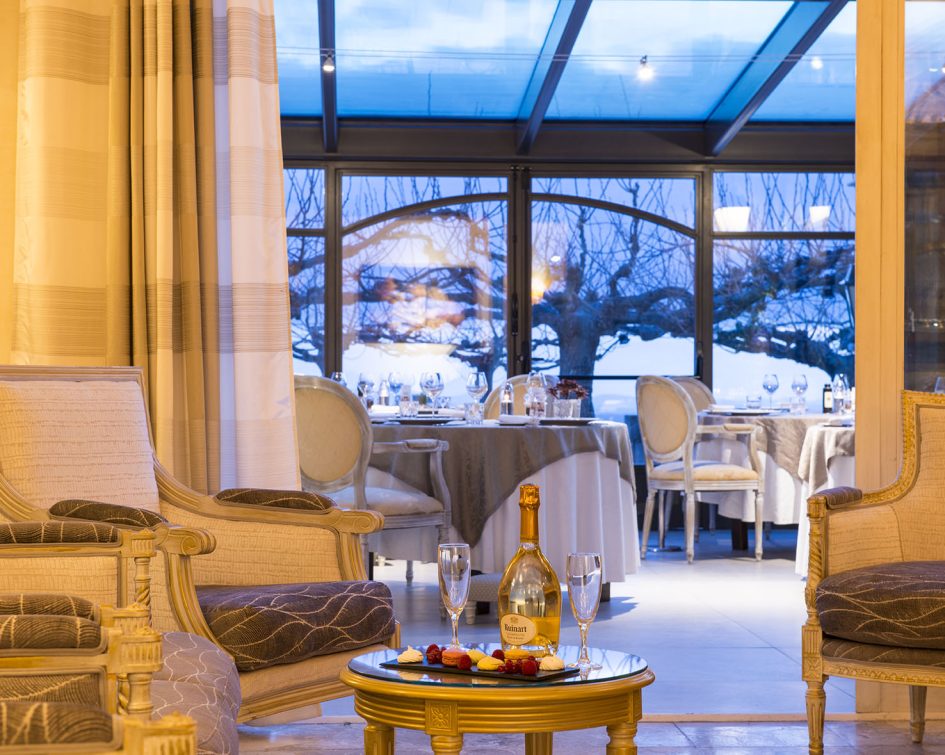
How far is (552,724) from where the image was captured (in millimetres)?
1917

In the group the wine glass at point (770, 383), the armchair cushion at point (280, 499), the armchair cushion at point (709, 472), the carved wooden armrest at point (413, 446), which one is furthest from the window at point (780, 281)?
the armchair cushion at point (280, 499)

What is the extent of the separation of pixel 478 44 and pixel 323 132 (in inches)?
61.4

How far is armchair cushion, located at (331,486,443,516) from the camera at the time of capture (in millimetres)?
4824

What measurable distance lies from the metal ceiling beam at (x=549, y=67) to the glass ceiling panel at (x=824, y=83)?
1.53 m

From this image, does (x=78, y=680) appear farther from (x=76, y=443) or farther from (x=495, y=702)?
(x=76, y=443)

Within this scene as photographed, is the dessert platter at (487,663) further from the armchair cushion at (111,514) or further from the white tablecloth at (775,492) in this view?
the white tablecloth at (775,492)

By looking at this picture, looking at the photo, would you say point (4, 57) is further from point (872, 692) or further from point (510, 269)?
point (510, 269)

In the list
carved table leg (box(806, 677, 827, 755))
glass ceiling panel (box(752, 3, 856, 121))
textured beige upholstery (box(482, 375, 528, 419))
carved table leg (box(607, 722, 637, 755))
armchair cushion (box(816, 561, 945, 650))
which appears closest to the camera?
carved table leg (box(607, 722, 637, 755))

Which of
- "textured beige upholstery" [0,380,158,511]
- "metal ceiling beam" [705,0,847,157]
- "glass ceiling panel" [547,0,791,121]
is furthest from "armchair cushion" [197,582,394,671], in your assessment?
"metal ceiling beam" [705,0,847,157]

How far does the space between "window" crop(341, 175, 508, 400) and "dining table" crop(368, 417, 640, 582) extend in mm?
3582

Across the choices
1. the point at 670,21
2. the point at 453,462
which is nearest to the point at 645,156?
the point at 670,21

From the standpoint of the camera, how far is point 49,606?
1432 mm

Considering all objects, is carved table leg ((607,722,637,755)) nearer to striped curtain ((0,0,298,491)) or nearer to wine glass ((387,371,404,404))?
striped curtain ((0,0,298,491))

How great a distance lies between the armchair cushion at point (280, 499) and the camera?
3.03 meters
